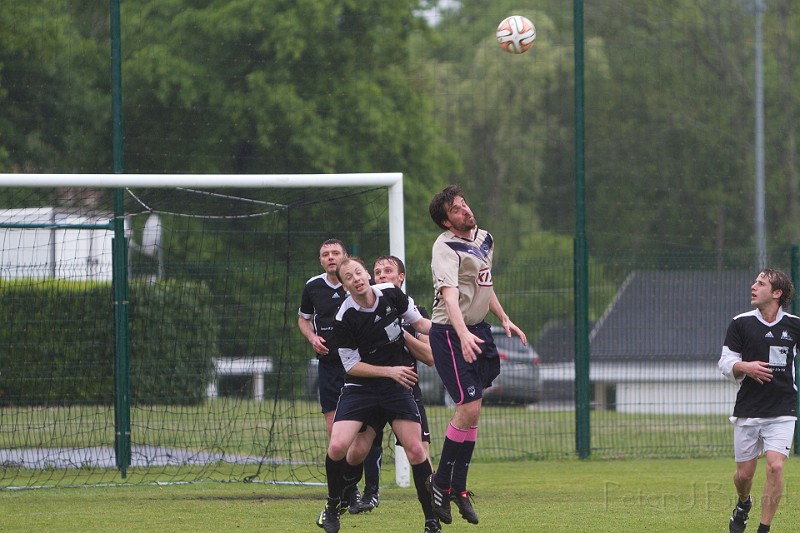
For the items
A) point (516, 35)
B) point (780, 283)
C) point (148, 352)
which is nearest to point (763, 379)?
point (780, 283)

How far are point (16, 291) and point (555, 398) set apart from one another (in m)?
6.16

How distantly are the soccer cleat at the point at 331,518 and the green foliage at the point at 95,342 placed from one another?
4488mm

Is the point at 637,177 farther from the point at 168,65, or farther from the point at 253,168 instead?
the point at 168,65

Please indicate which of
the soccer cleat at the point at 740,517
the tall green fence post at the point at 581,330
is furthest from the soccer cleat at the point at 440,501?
the tall green fence post at the point at 581,330

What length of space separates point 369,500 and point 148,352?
13.9ft

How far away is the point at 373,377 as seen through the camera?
7051 millimetres

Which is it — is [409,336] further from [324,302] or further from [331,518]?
[331,518]

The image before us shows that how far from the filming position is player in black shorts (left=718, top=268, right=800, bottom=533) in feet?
23.4

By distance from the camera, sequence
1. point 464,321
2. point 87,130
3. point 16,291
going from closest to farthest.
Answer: point 464,321 < point 16,291 < point 87,130

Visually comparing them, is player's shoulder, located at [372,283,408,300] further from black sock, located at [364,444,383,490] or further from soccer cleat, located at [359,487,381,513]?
soccer cleat, located at [359,487,381,513]

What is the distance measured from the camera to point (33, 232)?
11.1 meters

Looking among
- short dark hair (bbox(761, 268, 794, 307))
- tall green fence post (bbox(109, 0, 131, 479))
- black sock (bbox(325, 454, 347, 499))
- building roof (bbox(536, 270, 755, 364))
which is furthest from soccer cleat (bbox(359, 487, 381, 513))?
building roof (bbox(536, 270, 755, 364))

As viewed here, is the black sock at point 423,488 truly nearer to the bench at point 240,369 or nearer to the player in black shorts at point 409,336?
the player in black shorts at point 409,336

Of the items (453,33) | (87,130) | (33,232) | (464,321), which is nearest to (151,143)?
(87,130)
